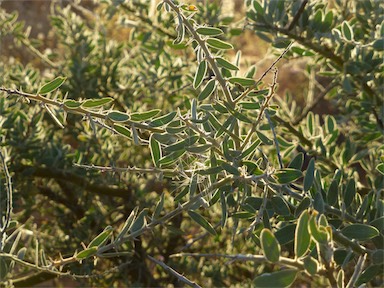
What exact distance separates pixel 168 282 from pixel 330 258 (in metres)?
1.15

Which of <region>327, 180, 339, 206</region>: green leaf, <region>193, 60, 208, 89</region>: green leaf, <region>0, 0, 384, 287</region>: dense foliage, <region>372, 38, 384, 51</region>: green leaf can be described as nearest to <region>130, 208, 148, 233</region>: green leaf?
<region>0, 0, 384, 287</region>: dense foliage

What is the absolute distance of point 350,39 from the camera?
4.55 feet

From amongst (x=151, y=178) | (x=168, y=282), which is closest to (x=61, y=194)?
(x=151, y=178)

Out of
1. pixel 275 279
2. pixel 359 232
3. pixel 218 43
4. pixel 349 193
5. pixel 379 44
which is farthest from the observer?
pixel 379 44

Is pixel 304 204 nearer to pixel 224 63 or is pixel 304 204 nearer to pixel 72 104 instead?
pixel 224 63

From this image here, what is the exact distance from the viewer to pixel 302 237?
655mm

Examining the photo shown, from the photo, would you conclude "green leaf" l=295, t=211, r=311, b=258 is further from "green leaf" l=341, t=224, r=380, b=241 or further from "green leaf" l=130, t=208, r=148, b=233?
"green leaf" l=130, t=208, r=148, b=233

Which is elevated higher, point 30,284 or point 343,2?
point 343,2

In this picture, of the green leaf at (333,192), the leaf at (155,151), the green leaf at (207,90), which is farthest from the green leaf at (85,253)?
the green leaf at (333,192)

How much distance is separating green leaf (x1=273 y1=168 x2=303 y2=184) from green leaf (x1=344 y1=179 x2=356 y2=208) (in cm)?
17

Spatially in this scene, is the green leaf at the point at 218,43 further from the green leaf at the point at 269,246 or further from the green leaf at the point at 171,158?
the green leaf at the point at 269,246

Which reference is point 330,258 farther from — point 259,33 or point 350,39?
point 259,33

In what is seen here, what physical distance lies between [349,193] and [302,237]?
45cm

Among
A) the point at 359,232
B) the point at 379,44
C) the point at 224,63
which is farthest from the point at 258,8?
the point at 359,232
